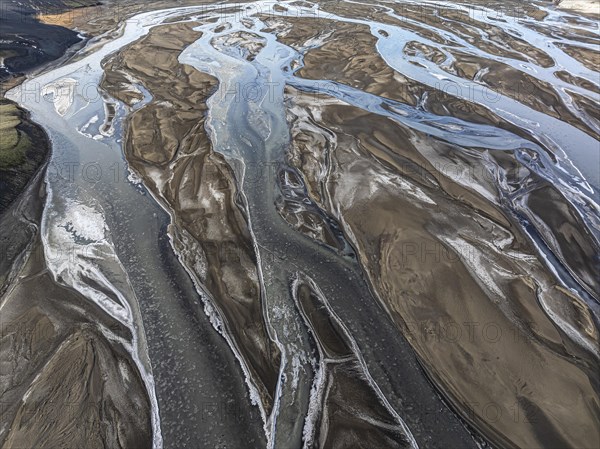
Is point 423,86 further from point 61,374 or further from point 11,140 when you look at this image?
point 61,374

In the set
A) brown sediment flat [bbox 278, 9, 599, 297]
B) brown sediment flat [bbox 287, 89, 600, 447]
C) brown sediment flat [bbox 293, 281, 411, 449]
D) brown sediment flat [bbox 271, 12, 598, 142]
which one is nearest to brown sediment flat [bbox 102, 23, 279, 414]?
brown sediment flat [bbox 293, 281, 411, 449]

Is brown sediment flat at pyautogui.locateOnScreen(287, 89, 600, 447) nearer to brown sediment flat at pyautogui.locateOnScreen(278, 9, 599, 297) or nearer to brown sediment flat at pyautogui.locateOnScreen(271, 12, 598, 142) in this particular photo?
brown sediment flat at pyautogui.locateOnScreen(278, 9, 599, 297)

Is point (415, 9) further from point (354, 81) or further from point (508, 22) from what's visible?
point (354, 81)

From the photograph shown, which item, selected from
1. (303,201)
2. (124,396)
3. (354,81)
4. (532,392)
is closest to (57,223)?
(124,396)

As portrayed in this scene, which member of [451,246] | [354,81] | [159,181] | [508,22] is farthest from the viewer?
[508,22]

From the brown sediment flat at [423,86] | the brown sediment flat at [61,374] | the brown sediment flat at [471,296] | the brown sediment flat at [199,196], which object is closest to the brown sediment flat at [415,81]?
the brown sediment flat at [423,86]

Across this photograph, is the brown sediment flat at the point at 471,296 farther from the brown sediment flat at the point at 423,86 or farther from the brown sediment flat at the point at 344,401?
the brown sediment flat at the point at 344,401

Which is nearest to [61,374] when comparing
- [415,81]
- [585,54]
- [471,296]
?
[471,296]
